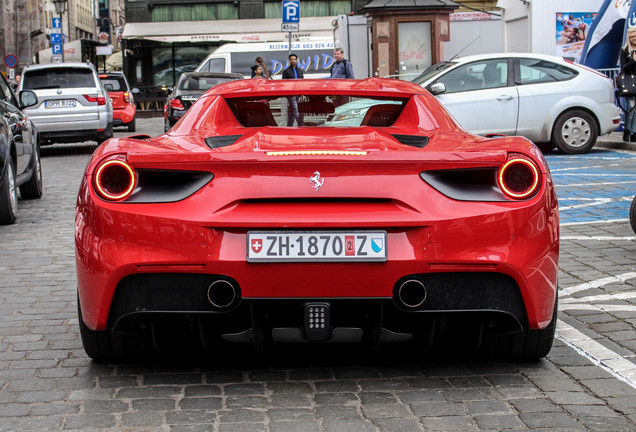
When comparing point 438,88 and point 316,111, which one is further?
point 438,88

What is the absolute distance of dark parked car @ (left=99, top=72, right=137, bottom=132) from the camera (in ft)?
88.0

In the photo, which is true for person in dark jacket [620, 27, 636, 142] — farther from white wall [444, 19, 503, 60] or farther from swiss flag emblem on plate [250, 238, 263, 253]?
swiss flag emblem on plate [250, 238, 263, 253]

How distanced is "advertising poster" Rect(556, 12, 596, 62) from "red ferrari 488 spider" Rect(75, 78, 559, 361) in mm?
20724

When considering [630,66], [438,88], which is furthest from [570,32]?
[438,88]

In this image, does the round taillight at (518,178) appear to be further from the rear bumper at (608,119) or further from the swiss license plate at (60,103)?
the swiss license plate at (60,103)

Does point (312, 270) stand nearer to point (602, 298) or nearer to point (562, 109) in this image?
point (602, 298)

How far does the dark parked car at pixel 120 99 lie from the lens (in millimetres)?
26828

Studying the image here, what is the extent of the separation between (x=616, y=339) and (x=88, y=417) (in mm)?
2532

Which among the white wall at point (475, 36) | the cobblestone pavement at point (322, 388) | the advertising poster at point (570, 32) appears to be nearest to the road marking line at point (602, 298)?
the cobblestone pavement at point (322, 388)

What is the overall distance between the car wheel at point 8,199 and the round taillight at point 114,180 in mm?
5788

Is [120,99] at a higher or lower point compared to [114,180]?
lower

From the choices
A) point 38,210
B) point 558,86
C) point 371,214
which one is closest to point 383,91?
point 371,214

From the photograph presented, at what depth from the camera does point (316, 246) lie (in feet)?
12.8

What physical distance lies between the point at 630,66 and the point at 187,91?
34.7 feet
